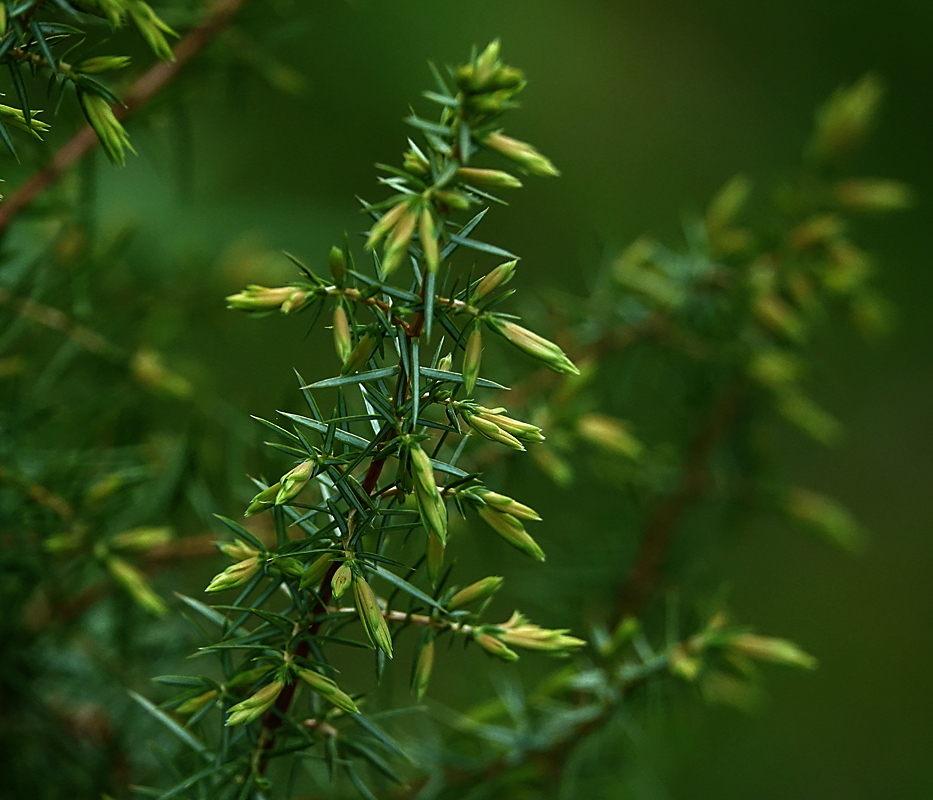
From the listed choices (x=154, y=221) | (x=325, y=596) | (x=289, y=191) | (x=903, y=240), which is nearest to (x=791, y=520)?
(x=325, y=596)

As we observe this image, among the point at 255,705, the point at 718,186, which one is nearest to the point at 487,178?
the point at 255,705

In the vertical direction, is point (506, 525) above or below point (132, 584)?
above

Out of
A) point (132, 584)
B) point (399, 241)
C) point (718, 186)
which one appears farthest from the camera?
point (718, 186)

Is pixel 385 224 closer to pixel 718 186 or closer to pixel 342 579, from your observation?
pixel 342 579

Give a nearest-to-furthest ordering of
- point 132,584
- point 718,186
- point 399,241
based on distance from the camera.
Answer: point 399,241 < point 132,584 < point 718,186

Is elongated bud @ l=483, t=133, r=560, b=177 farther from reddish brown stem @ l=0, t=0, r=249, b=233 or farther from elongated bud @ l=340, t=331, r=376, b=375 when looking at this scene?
reddish brown stem @ l=0, t=0, r=249, b=233

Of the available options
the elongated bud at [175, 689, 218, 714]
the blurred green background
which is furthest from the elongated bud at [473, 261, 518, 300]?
the blurred green background

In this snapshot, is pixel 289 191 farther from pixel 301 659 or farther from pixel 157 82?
pixel 301 659

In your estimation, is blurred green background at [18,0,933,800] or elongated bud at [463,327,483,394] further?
blurred green background at [18,0,933,800]
